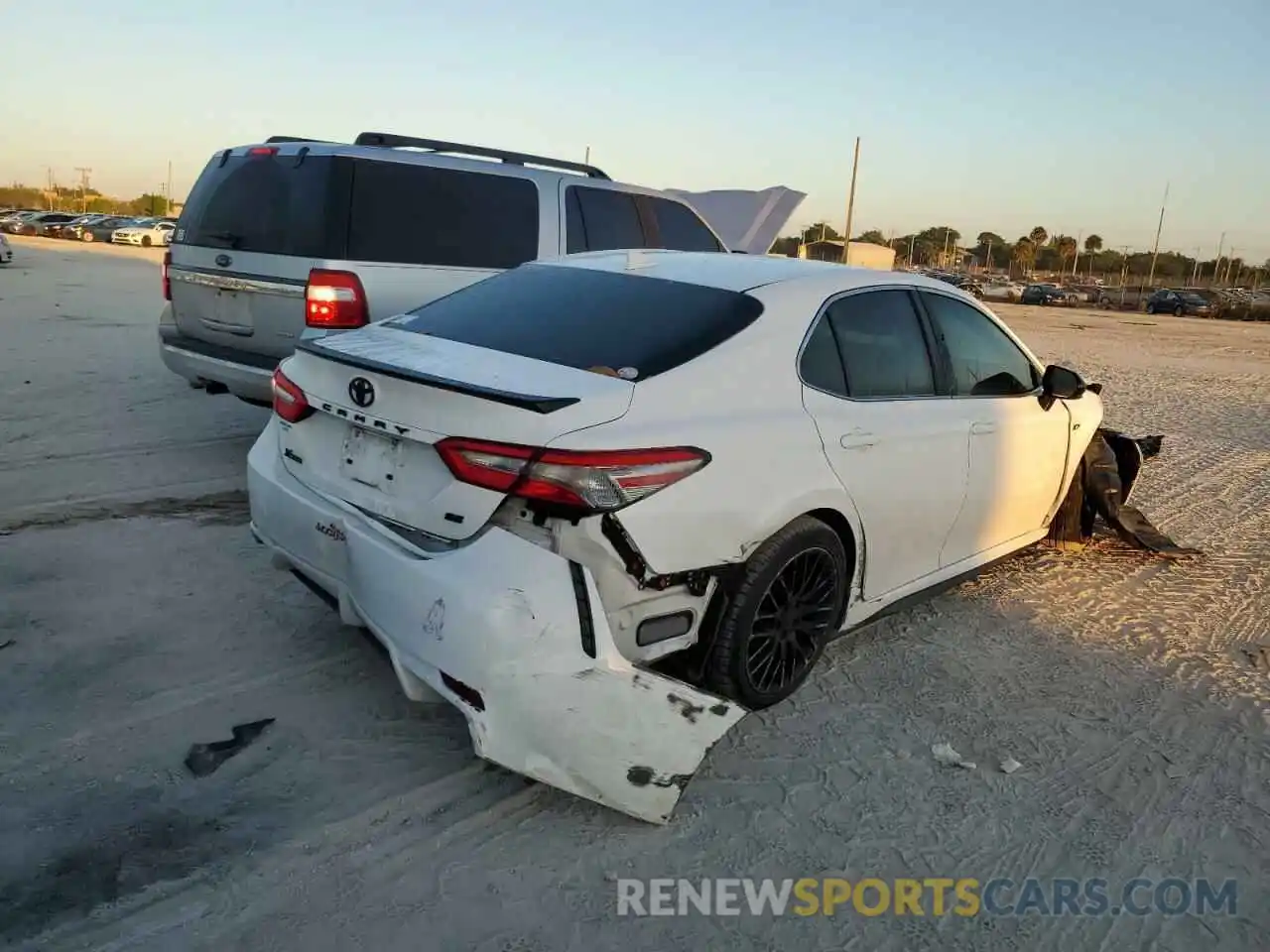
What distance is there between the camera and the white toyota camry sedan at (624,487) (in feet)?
8.91

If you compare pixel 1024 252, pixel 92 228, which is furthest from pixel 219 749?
pixel 1024 252

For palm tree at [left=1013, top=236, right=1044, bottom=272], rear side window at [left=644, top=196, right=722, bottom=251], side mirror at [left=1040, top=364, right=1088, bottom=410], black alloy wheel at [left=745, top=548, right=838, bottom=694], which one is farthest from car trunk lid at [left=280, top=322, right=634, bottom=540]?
palm tree at [left=1013, top=236, right=1044, bottom=272]

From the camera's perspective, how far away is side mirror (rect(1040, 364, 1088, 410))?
4824 millimetres

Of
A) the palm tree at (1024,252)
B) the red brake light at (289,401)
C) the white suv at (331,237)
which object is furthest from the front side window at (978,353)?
the palm tree at (1024,252)

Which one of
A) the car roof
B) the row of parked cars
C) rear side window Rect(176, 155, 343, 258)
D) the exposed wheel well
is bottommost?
the exposed wheel well

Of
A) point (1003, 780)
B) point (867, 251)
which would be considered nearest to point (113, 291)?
point (1003, 780)

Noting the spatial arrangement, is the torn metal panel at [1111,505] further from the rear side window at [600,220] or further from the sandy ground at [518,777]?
the rear side window at [600,220]

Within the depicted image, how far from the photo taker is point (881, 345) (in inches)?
154

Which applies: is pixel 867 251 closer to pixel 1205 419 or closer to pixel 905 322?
pixel 1205 419

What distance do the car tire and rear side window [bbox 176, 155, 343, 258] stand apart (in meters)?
3.53

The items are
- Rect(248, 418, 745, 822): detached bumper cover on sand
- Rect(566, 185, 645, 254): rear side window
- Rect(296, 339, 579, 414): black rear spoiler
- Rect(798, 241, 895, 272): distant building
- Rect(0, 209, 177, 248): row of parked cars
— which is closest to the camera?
Rect(248, 418, 745, 822): detached bumper cover on sand

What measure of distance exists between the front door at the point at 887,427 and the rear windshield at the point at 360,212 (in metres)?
3.15

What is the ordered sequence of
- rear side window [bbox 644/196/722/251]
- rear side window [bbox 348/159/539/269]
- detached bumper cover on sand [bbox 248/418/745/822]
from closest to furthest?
detached bumper cover on sand [bbox 248/418/745/822]
rear side window [bbox 348/159/539/269]
rear side window [bbox 644/196/722/251]

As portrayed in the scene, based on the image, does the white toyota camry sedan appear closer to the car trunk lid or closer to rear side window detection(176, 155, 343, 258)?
the car trunk lid
